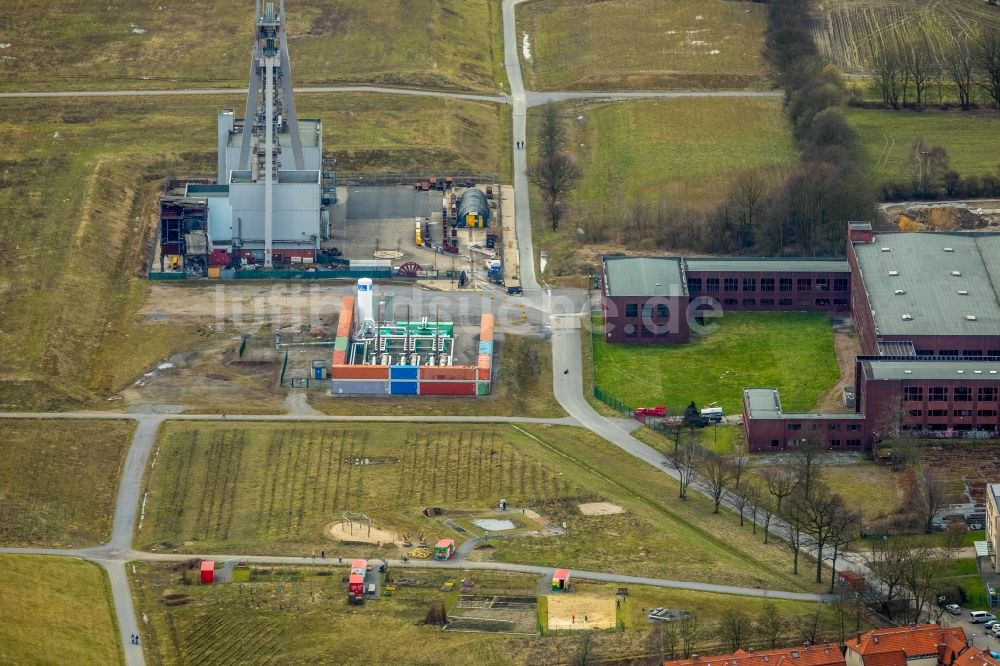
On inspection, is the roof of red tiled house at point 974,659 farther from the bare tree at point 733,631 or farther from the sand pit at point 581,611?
the sand pit at point 581,611

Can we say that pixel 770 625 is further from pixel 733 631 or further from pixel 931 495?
pixel 931 495

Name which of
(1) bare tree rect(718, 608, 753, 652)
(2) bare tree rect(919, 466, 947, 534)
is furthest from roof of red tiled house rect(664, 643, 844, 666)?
(2) bare tree rect(919, 466, 947, 534)

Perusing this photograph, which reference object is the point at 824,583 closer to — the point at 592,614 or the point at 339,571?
the point at 592,614

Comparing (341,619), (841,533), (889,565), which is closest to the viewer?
(341,619)

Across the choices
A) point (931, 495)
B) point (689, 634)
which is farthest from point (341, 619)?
point (931, 495)

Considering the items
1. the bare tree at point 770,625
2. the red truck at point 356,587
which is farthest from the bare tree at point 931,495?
the red truck at point 356,587

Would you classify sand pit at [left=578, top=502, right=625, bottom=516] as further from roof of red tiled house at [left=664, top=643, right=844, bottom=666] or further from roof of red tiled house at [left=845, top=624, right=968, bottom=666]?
roof of red tiled house at [left=845, top=624, right=968, bottom=666]
